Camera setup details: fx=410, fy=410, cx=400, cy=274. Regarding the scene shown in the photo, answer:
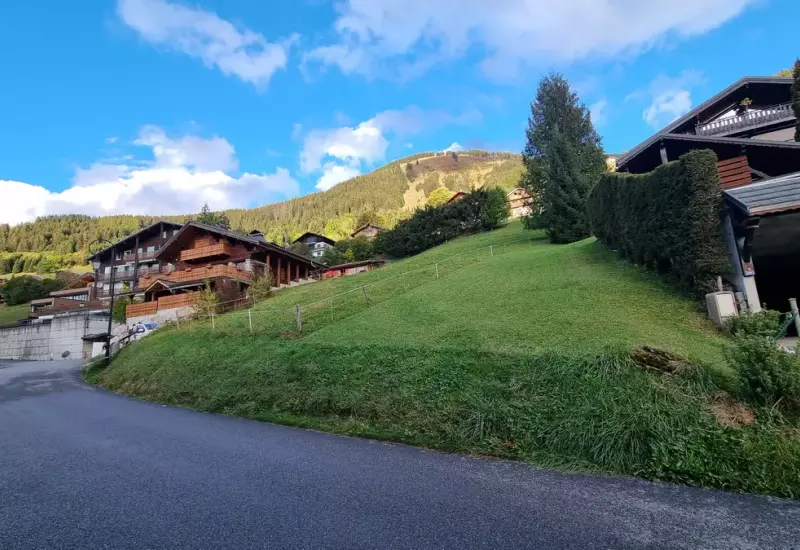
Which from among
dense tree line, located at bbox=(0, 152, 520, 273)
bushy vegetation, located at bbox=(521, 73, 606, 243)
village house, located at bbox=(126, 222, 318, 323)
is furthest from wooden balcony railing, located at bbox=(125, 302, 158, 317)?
dense tree line, located at bbox=(0, 152, 520, 273)

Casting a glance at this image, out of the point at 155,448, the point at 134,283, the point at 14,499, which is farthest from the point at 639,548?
the point at 134,283

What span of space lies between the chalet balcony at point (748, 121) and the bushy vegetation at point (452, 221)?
26716 mm

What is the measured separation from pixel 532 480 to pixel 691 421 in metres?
2.28

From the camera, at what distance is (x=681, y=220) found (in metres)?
10.4

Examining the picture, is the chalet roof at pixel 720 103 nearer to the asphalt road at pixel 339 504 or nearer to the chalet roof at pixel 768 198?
the chalet roof at pixel 768 198

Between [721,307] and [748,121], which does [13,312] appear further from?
[748,121]

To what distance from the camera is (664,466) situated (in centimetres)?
486

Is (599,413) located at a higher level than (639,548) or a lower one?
higher

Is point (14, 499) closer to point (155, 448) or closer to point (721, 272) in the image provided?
point (155, 448)

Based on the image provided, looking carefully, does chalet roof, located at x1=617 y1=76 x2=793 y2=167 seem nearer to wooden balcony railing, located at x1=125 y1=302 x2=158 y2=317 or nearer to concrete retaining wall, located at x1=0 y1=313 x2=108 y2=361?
wooden balcony railing, located at x1=125 y1=302 x2=158 y2=317

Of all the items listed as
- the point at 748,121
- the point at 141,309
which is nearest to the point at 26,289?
the point at 141,309

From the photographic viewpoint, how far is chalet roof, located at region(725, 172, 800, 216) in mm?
8930

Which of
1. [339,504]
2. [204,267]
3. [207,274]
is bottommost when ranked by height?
[339,504]

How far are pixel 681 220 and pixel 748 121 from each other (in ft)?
55.0
